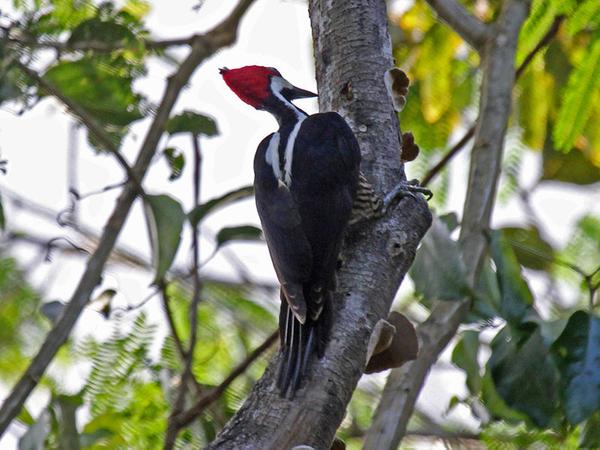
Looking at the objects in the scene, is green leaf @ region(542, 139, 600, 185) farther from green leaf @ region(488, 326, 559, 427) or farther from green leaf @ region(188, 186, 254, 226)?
green leaf @ region(488, 326, 559, 427)

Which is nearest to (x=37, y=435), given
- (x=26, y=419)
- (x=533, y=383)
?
(x=26, y=419)

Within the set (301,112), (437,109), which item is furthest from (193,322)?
(437,109)

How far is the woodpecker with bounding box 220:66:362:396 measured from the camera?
8.27 ft

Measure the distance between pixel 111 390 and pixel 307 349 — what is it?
143 cm

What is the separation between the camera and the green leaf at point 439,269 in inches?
117

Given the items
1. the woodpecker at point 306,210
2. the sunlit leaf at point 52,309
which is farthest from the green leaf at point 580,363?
the sunlit leaf at point 52,309

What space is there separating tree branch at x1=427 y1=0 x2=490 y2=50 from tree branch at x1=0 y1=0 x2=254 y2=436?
3.09 feet

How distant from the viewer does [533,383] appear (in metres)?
2.85

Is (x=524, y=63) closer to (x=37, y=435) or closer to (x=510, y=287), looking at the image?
(x=510, y=287)

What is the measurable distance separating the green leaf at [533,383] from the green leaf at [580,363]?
36mm

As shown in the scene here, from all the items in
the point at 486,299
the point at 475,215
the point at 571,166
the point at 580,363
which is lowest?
the point at 580,363

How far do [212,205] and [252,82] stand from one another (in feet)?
1.43

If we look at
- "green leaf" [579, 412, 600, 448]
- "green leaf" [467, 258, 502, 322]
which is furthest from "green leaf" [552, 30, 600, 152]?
"green leaf" [579, 412, 600, 448]

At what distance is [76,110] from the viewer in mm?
3441
